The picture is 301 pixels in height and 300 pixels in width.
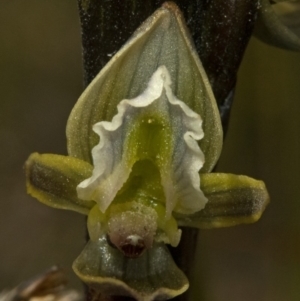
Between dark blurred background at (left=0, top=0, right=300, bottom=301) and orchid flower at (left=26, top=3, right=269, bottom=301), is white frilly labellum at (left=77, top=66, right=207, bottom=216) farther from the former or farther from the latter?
dark blurred background at (left=0, top=0, right=300, bottom=301)

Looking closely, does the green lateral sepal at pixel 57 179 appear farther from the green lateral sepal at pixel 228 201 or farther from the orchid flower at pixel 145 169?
the green lateral sepal at pixel 228 201

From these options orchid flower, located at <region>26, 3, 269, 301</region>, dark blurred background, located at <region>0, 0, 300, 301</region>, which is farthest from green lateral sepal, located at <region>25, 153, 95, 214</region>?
dark blurred background, located at <region>0, 0, 300, 301</region>

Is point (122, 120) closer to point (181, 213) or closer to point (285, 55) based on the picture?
point (181, 213)

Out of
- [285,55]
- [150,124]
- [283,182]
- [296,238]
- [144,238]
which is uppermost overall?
[150,124]

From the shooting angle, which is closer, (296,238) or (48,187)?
(48,187)

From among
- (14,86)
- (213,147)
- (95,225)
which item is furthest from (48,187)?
(14,86)

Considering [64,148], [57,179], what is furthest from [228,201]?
[64,148]

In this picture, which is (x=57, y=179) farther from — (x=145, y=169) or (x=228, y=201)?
(x=228, y=201)

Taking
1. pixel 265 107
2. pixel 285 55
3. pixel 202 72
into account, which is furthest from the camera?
pixel 265 107
